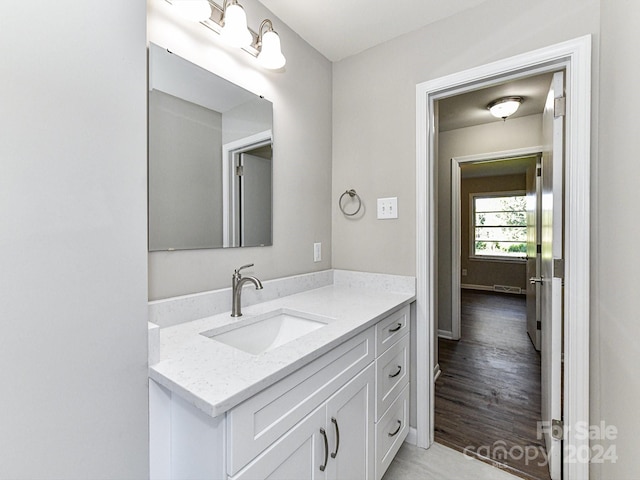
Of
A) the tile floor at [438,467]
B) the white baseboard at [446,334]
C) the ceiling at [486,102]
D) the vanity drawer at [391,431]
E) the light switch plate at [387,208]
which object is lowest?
the tile floor at [438,467]

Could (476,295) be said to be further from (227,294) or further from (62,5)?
(62,5)

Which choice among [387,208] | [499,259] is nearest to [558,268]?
[387,208]

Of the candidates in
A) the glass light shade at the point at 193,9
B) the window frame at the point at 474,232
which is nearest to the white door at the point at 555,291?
the glass light shade at the point at 193,9

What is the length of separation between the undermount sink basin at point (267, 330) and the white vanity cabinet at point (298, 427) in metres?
0.27

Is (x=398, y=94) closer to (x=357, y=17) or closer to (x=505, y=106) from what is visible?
(x=357, y=17)

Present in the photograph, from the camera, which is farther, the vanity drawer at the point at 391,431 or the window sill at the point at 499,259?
the window sill at the point at 499,259

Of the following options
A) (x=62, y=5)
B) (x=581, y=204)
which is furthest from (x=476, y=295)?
(x=62, y=5)

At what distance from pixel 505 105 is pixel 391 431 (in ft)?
9.33

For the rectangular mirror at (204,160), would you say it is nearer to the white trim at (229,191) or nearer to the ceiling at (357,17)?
the white trim at (229,191)

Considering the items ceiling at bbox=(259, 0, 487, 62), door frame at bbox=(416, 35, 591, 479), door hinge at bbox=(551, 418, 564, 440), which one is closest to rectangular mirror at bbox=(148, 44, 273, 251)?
ceiling at bbox=(259, 0, 487, 62)

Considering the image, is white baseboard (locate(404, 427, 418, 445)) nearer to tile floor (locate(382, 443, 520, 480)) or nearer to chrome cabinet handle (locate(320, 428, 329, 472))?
tile floor (locate(382, 443, 520, 480))

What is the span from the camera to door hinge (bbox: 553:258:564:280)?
1.46 m

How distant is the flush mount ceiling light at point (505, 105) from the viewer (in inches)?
106

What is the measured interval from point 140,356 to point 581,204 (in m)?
1.81
